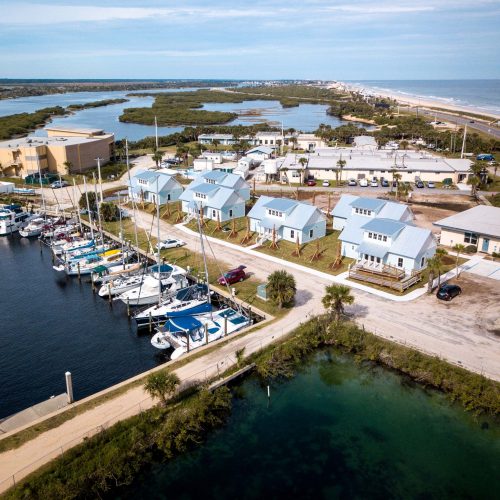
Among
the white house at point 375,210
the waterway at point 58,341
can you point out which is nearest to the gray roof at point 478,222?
the white house at point 375,210

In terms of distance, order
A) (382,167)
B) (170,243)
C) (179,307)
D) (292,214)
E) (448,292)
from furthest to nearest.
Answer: (382,167)
(170,243)
(292,214)
(179,307)
(448,292)

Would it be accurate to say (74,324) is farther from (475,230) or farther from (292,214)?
(475,230)

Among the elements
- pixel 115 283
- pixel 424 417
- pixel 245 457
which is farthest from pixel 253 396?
pixel 115 283

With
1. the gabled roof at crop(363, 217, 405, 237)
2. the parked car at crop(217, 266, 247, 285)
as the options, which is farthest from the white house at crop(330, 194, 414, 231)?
the parked car at crop(217, 266, 247, 285)

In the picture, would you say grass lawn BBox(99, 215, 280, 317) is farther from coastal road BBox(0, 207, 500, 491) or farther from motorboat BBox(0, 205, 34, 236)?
motorboat BBox(0, 205, 34, 236)

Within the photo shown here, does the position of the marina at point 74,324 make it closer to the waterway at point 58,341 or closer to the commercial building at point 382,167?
the waterway at point 58,341

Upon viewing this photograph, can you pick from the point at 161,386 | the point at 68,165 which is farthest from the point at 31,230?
the point at 161,386
